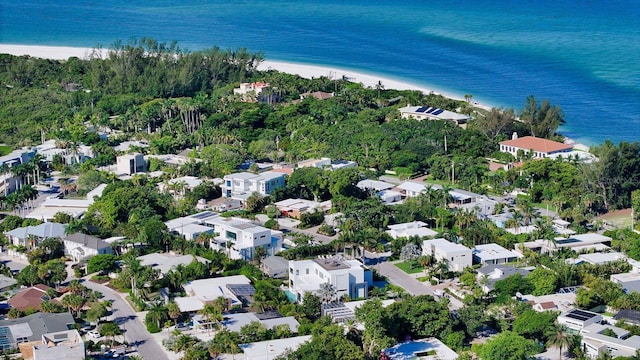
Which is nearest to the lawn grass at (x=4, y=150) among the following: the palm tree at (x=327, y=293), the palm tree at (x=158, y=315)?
the palm tree at (x=158, y=315)

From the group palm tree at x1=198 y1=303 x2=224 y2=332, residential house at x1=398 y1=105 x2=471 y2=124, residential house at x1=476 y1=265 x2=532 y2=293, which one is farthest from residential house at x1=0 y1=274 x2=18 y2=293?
residential house at x1=398 y1=105 x2=471 y2=124

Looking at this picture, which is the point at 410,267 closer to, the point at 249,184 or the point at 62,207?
the point at 249,184

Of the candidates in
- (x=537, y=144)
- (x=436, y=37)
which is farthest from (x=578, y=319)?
(x=436, y=37)

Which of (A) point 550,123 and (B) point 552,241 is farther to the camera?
(A) point 550,123

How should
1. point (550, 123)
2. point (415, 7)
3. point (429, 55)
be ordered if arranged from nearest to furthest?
point (550, 123)
point (429, 55)
point (415, 7)

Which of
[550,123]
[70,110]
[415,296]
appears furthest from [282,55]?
[415,296]

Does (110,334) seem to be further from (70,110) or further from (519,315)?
(70,110)

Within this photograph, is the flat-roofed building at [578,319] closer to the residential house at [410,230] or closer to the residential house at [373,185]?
the residential house at [410,230]

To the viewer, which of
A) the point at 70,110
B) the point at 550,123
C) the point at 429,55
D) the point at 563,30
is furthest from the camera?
the point at 563,30
